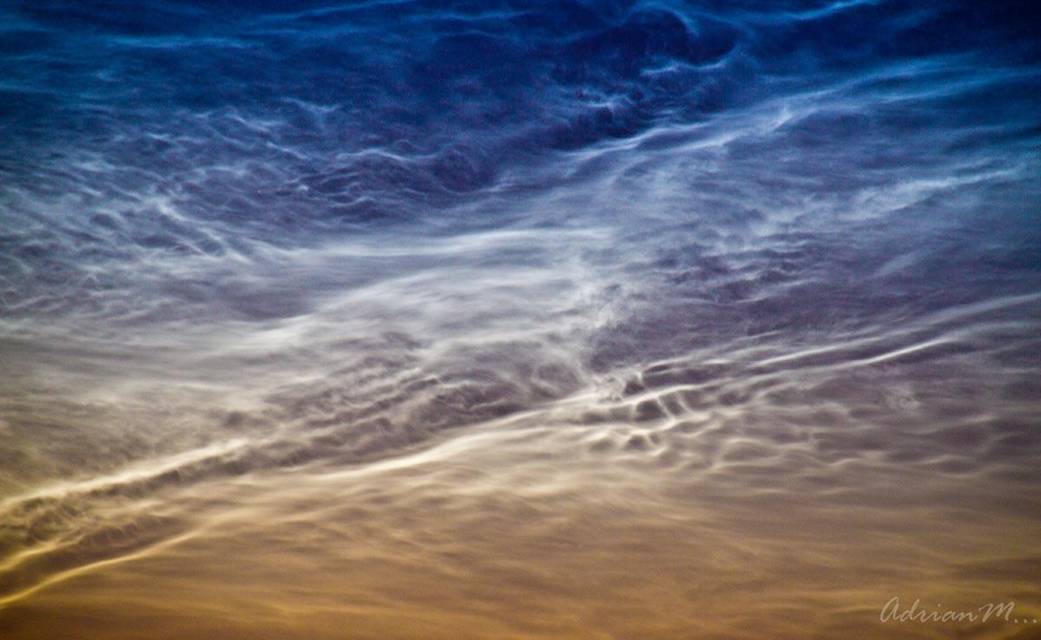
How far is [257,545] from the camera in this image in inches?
107

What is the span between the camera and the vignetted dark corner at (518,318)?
2576mm

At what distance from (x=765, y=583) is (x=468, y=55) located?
16.7 ft

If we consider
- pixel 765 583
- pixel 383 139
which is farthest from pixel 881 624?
pixel 383 139

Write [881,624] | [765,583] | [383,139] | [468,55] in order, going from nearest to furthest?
1. [881,624]
2. [765,583]
3. [383,139]
4. [468,55]

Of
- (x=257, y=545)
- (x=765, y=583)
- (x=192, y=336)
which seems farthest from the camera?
(x=192, y=336)

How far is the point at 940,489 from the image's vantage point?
2.83 m

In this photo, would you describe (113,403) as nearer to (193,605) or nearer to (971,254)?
(193,605)

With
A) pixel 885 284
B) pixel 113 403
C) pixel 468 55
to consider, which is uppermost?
pixel 468 55

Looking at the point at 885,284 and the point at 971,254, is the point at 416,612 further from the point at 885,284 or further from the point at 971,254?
the point at 971,254

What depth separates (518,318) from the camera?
4.14 m

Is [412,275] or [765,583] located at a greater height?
[412,275]

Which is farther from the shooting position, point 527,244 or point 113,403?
point 527,244

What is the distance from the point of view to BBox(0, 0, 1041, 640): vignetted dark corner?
101 inches

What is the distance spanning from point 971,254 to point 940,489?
6.43ft
